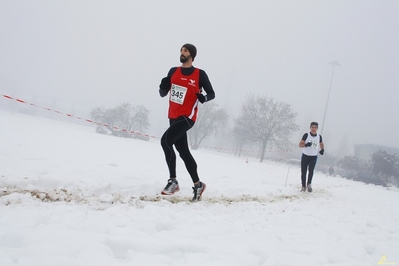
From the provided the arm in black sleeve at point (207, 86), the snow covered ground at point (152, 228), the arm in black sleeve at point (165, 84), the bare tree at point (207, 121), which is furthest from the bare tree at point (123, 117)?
the arm in black sleeve at point (207, 86)

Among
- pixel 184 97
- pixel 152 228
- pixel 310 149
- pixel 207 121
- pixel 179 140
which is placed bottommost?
pixel 152 228

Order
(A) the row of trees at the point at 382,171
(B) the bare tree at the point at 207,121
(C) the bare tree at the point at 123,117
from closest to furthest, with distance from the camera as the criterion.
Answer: (A) the row of trees at the point at 382,171 → (B) the bare tree at the point at 207,121 → (C) the bare tree at the point at 123,117

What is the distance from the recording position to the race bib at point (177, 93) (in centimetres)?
372

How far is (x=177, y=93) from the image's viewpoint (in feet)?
12.3

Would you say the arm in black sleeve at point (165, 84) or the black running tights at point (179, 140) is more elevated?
the arm in black sleeve at point (165, 84)

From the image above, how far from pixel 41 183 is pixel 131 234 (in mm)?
2062

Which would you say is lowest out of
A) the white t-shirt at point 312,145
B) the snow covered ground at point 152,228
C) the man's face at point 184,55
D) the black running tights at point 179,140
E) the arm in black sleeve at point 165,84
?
the snow covered ground at point 152,228

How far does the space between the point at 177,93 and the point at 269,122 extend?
34.6 metres

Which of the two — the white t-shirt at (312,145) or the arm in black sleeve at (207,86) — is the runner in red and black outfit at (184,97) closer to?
the arm in black sleeve at (207,86)

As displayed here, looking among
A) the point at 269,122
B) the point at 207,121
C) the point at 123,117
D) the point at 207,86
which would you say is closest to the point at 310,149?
the point at 207,86

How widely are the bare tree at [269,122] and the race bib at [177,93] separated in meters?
33.2

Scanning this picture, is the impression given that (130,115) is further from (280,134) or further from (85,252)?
(85,252)

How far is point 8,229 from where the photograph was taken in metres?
1.83

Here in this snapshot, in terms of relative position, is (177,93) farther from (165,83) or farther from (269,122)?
(269,122)
